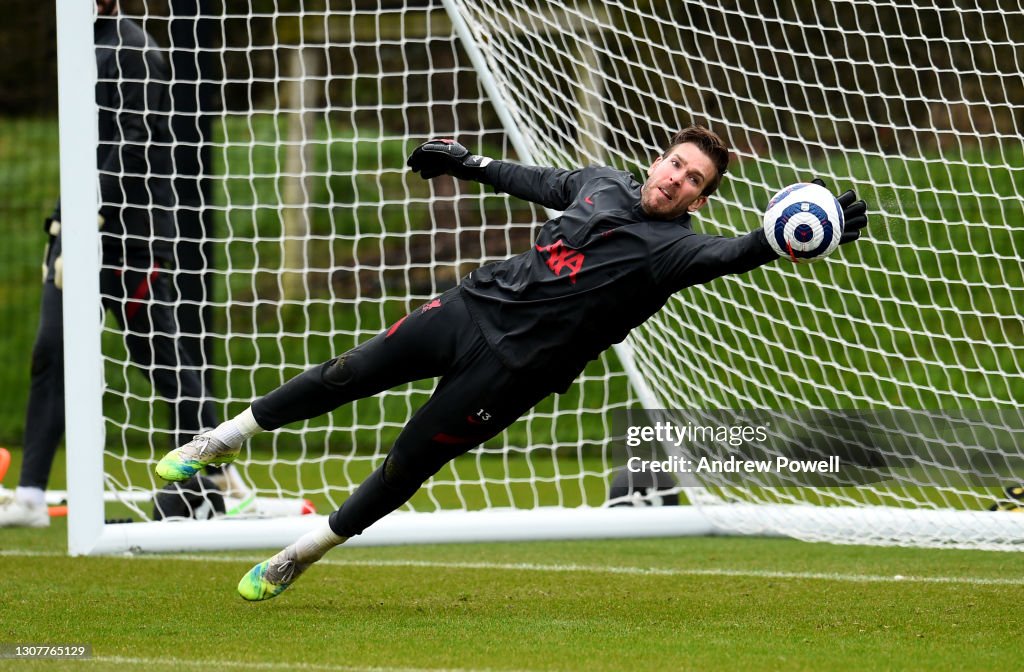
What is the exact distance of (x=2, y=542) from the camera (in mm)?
5965

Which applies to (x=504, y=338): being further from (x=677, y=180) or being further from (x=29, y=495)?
(x=29, y=495)

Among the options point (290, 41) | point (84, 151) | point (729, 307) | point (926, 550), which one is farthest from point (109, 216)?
point (290, 41)

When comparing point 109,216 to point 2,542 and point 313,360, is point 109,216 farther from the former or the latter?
point 313,360

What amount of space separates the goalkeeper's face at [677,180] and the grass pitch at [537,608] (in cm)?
137

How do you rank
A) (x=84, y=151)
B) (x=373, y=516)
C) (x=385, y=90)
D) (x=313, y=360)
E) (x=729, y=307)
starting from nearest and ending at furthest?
(x=373, y=516)
(x=84, y=151)
(x=729, y=307)
(x=313, y=360)
(x=385, y=90)

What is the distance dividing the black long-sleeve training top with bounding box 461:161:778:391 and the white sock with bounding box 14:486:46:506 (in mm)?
2886

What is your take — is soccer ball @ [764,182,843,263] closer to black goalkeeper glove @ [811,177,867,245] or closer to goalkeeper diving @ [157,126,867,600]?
black goalkeeper glove @ [811,177,867,245]

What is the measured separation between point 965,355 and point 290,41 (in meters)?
5.76

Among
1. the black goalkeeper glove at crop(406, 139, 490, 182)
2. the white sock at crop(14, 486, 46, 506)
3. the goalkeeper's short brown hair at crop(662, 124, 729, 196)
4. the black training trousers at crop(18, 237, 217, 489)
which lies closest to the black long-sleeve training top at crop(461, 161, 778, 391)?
the goalkeeper's short brown hair at crop(662, 124, 729, 196)

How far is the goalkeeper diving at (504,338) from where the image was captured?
4.36 metres

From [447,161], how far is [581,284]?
748 mm

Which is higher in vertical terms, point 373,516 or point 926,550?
point 373,516

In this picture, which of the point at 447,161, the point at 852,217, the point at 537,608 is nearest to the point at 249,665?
the point at 537,608

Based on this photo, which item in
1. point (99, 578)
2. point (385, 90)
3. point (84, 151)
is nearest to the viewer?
point (99, 578)
